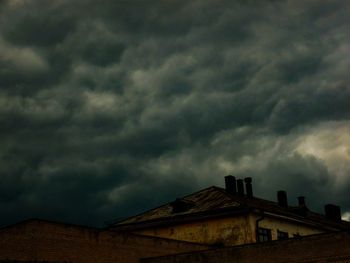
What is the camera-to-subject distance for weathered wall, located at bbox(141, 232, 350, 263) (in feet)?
76.7

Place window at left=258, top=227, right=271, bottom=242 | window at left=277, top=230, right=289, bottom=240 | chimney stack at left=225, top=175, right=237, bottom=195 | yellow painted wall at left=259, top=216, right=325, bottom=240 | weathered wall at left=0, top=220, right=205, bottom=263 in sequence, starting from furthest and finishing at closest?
chimney stack at left=225, top=175, right=237, bottom=195, window at left=277, top=230, right=289, bottom=240, yellow painted wall at left=259, top=216, right=325, bottom=240, window at left=258, top=227, right=271, bottom=242, weathered wall at left=0, top=220, right=205, bottom=263

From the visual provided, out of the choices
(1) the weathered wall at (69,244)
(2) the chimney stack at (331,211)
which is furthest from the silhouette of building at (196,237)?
(2) the chimney stack at (331,211)

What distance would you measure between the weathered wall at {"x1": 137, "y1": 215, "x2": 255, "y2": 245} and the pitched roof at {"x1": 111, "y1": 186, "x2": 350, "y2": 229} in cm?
46

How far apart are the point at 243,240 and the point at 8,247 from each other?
14.7m

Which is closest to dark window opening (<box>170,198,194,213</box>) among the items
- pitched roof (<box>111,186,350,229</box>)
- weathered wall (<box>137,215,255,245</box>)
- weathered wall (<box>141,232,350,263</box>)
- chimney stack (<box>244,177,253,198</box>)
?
pitched roof (<box>111,186,350,229</box>)

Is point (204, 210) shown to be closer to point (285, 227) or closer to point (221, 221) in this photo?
point (221, 221)

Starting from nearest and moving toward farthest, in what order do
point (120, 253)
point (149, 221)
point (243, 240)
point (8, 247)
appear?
1. point (8, 247)
2. point (120, 253)
3. point (243, 240)
4. point (149, 221)

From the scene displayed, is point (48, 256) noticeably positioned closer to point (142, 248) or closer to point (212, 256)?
point (142, 248)

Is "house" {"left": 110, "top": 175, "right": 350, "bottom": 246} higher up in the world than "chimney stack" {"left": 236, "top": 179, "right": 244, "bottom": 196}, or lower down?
lower down

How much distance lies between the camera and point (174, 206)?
120 ft

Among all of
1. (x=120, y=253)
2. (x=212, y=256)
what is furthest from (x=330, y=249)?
(x=120, y=253)

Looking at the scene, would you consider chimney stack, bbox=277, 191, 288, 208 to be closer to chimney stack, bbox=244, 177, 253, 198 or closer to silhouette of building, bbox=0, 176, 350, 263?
silhouette of building, bbox=0, 176, 350, 263

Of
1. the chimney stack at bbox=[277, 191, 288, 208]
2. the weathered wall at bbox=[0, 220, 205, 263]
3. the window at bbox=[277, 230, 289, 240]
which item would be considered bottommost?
the weathered wall at bbox=[0, 220, 205, 263]

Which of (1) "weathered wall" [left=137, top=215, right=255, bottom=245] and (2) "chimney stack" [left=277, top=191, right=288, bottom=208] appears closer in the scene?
(1) "weathered wall" [left=137, top=215, right=255, bottom=245]
